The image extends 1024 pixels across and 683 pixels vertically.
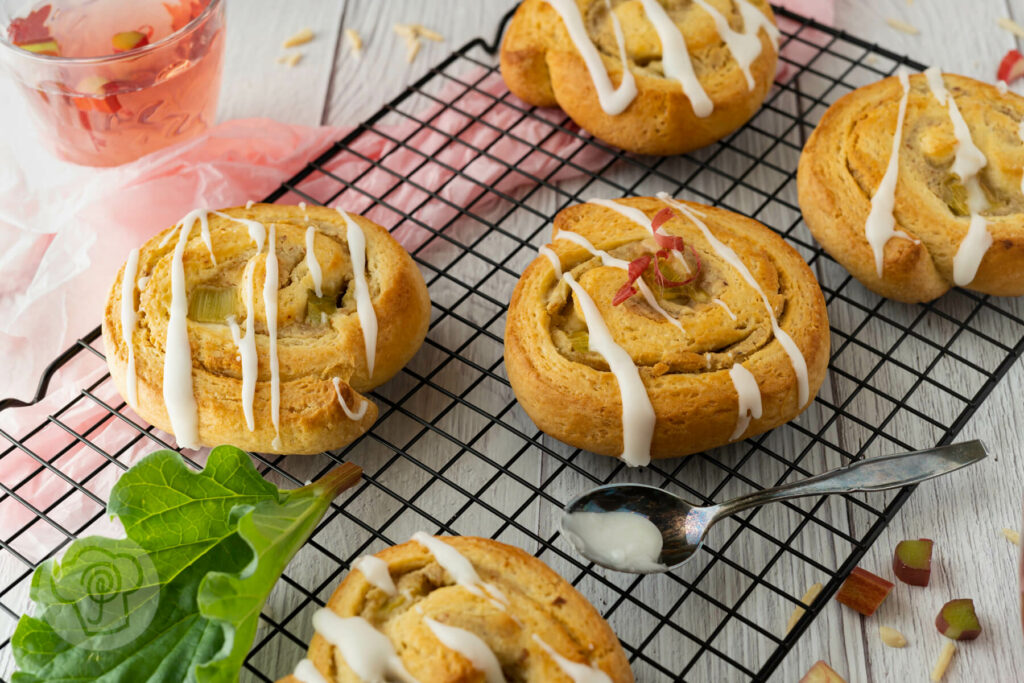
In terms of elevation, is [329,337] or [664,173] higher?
[329,337]

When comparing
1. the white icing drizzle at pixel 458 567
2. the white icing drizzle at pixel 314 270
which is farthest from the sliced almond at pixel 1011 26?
the white icing drizzle at pixel 458 567

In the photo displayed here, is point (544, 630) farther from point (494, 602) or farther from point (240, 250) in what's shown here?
point (240, 250)

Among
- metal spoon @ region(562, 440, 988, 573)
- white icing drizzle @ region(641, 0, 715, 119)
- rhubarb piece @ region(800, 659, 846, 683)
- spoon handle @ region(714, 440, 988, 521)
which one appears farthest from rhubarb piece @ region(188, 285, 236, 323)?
rhubarb piece @ region(800, 659, 846, 683)

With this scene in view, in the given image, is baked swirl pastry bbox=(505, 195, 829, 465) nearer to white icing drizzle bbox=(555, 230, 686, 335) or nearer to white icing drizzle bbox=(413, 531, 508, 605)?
white icing drizzle bbox=(555, 230, 686, 335)

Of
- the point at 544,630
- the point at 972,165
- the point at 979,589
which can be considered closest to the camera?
the point at 544,630

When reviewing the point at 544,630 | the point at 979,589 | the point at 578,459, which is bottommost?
the point at 979,589

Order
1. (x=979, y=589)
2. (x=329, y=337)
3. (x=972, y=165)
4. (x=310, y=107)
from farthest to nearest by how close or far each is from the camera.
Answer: (x=310, y=107) < (x=972, y=165) < (x=329, y=337) < (x=979, y=589)

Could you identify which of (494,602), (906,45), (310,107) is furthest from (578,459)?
(906,45)
